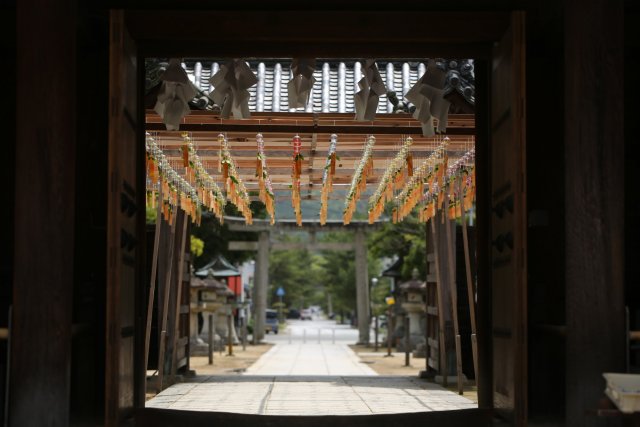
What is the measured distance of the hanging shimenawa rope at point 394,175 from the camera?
36.3 ft

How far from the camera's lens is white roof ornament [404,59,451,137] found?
314 inches

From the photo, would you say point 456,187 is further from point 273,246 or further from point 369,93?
point 273,246

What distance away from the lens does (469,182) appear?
11.9 meters

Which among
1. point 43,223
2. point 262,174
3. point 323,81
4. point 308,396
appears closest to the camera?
point 43,223

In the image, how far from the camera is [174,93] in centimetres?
793

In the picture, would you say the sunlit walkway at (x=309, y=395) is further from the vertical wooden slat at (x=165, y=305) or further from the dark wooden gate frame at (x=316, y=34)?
the dark wooden gate frame at (x=316, y=34)

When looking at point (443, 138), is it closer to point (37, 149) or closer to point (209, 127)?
point (209, 127)

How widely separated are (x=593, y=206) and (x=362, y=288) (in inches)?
938

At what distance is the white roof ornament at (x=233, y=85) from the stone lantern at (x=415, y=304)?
14046 mm

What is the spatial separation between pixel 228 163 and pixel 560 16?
6008 mm

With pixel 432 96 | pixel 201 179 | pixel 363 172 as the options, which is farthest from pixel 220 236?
pixel 432 96

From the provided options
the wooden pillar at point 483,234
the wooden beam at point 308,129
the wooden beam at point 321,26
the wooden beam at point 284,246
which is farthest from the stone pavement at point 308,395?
the wooden beam at point 284,246

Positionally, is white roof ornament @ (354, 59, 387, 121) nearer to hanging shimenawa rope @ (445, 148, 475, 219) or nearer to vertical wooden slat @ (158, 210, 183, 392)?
hanging shimenawa rope @ (445, 148, 475, 219)

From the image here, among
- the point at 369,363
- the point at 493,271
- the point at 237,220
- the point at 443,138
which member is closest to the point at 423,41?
the point at 493,271
